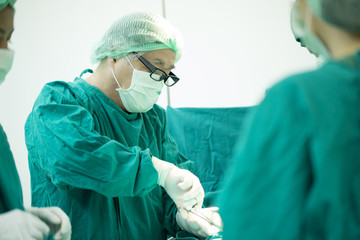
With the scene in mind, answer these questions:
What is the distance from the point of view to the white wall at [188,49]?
2.34m

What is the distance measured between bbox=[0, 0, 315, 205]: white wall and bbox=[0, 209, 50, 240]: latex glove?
5.50 ft

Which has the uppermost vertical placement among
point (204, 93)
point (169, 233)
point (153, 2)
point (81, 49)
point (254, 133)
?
point (153, 2)

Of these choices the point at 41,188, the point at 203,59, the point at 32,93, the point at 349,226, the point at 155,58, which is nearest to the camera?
the point at 349,226

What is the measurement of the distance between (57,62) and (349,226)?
7.42 feet

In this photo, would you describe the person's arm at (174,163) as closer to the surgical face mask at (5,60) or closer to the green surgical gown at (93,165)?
the green surgical gown at (93,165)

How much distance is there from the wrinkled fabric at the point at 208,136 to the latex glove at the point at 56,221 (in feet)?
4.33

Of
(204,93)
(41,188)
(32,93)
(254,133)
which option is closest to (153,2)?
(204,93)

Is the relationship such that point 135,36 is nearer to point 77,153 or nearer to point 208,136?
point 77,153

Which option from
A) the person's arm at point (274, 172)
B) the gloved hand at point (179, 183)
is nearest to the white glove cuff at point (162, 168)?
the gloved hand at point (179, 183)

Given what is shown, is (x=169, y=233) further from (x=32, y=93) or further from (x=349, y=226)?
(x=32, y=93)

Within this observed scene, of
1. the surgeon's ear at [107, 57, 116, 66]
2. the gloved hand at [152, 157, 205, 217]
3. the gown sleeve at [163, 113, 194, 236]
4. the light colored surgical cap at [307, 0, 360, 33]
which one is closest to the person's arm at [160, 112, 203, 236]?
the gown sleeve at [163, 113, 194, 236]

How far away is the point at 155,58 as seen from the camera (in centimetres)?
153

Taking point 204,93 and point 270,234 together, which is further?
point 204,93

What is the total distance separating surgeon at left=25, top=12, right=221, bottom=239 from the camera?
3.79 feet
